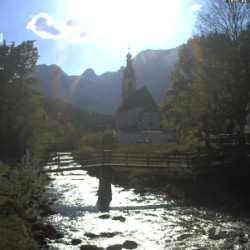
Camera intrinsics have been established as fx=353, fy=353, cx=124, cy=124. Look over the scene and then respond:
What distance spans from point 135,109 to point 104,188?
68.8 metres

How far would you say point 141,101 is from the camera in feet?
310

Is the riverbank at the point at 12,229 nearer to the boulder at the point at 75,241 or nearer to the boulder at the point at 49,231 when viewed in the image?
the boulder at the point at 49,231

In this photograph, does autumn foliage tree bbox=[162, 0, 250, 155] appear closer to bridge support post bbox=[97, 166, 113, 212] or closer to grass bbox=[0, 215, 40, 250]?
bridge support post bbox=[97, 166, 113, 212]

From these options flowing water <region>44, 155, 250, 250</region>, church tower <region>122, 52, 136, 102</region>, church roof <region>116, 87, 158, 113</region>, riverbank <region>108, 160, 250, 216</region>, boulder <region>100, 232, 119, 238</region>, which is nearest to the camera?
flowing water <region>44, 155, 250, 250</region>

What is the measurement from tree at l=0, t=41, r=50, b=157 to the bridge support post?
937 cm

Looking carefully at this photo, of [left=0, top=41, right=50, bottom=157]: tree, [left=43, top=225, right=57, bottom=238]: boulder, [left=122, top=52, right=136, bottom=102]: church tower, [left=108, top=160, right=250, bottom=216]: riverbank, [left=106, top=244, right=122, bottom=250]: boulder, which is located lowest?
[left=106, top=244, right=122, bottom=250]: boulder

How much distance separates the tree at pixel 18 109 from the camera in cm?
3328

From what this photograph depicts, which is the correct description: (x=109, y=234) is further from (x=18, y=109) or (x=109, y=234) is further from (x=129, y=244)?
(x=18, y=109)

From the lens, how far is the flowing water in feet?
50.5

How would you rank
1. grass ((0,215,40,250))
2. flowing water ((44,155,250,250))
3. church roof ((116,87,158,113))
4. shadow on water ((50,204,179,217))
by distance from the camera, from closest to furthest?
grass ((0,215,40,250)) → flowing water ((44,155,250,250)) → shadow on water ((50,204,179,217)) → church roof ((116,87,158,113))

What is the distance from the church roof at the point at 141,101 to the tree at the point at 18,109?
56.9 meters

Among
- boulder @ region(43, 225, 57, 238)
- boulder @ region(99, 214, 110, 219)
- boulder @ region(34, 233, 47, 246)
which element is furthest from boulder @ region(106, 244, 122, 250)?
boulder @ region(99, 214, 110, 219)

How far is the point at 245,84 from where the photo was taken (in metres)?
26.9

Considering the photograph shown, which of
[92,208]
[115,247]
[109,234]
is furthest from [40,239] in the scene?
[92,208]
